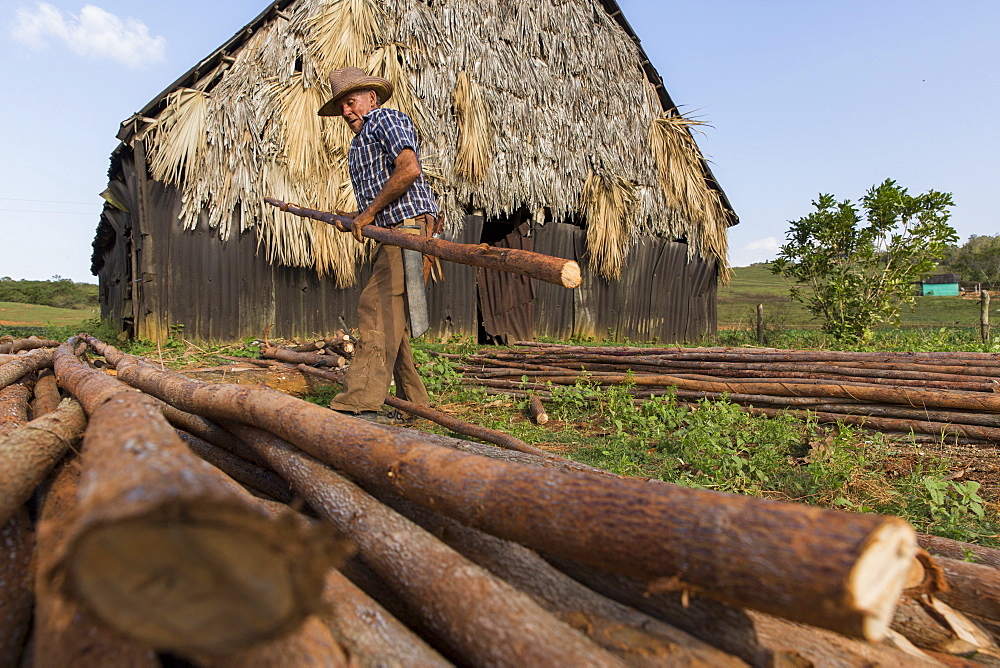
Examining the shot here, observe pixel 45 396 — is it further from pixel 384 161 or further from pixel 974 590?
pixel 974 590

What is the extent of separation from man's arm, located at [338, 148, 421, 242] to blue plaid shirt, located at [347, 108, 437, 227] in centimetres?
6

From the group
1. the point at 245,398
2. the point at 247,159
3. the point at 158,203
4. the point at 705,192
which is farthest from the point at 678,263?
the point at 245,398

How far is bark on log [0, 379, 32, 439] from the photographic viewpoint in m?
2.51

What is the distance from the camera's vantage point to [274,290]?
8211 mm

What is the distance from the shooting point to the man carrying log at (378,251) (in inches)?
155

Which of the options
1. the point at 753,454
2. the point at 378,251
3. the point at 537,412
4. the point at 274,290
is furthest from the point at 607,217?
the point at 753,454

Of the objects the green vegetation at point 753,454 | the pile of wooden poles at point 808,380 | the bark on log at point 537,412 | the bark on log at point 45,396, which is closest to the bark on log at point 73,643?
the bark on log at point 45,396

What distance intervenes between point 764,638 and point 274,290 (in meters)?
7.96

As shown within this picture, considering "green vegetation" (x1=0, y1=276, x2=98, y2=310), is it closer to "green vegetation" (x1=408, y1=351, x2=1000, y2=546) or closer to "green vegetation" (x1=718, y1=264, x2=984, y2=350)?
"green vegetation" (x1=718, y1=264, x2=984, y2=350)

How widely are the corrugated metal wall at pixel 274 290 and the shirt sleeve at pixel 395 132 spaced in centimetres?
484

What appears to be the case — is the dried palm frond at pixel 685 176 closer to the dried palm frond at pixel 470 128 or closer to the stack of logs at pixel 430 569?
the dried palm frond at pixel 470 128

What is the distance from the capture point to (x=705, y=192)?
11625mm

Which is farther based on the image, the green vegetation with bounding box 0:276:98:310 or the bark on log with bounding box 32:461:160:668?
the green vegetation with bounding box 0:276:98:310

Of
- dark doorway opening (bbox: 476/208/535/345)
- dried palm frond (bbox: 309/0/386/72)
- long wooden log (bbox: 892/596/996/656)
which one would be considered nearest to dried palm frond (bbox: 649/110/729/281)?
dark doorway opening (bbox: 476/208/535/345)
